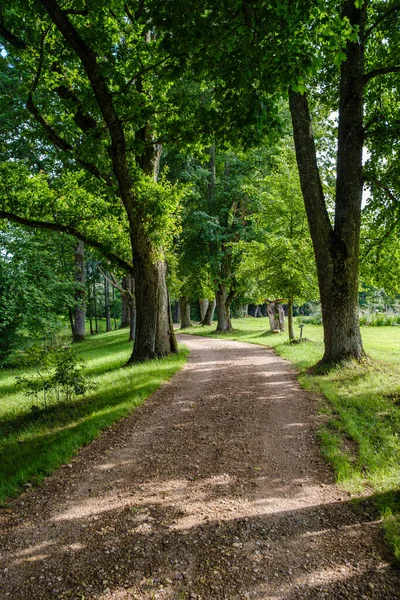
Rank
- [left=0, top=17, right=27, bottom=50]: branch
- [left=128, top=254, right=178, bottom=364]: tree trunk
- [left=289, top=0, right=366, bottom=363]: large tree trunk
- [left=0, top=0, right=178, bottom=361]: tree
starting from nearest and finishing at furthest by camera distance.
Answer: [left=0, top=0, right=178, bottom=361]: tree
[left=0, top=17, right=27, bottom=50]: branch
[left=289, top=0, right=366, bottom=363]: large tree trunk
[left=128, top=254, right=178, bottom=364]: tree trunk

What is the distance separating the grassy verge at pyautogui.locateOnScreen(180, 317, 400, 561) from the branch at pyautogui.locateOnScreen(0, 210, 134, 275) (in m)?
6.97

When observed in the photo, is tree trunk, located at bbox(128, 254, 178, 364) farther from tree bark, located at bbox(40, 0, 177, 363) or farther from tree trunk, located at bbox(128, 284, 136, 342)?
tree trunk, located at bbox(128, 284, 136, 342)

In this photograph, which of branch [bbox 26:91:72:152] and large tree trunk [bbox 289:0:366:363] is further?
branch [bbox 26:91:72:152]

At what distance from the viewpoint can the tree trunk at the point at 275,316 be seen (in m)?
25.8

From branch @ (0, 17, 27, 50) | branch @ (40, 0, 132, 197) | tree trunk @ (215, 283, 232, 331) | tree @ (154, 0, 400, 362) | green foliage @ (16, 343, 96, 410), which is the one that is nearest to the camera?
tree @ (154, 0, 400, 362)

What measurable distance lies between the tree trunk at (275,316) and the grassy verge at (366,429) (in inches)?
642

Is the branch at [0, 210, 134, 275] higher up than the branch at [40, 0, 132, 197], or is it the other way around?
the branch at [40, 0, 132, 197]

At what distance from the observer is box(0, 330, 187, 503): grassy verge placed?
4.65 meters

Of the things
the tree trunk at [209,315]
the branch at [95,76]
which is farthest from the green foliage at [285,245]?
the tree trunk at [209,315]

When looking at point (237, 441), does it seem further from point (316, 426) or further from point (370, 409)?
point (370, 409)

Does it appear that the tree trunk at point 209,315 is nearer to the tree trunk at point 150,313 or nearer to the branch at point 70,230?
the tree trunk at point 150,313

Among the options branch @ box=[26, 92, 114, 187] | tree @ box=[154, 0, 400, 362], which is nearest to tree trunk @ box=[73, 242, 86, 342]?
branch @ box=[26, 92, 114, 187]

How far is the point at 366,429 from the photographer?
5441 millimetres

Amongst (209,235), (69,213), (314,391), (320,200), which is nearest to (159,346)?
(69,213)
